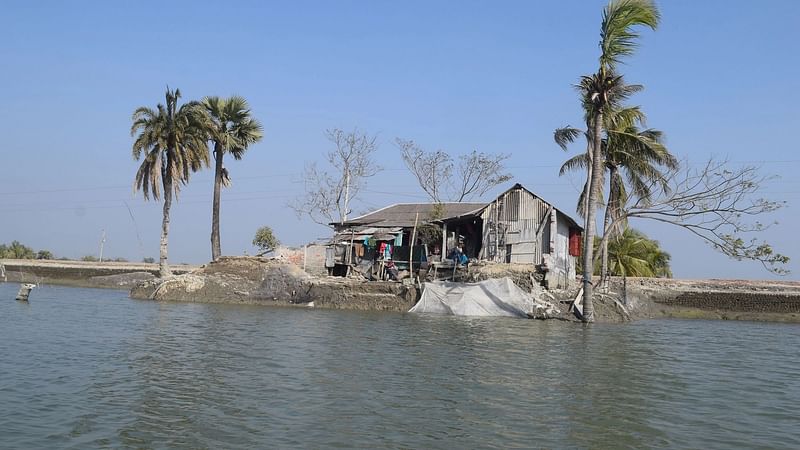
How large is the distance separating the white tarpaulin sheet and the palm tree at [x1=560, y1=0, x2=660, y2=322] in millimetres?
2511

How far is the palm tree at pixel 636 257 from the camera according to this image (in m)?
39.2

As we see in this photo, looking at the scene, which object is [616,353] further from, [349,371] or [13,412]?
[13,412]

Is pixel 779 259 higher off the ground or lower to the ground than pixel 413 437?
higher

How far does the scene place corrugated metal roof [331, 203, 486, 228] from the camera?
3488 centimetres

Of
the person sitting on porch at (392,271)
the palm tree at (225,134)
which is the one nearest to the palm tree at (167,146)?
the palm tree at (225,134)

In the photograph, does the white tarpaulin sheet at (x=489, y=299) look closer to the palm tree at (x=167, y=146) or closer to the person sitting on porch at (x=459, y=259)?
the person sitting on porch at (x=459, y=259)

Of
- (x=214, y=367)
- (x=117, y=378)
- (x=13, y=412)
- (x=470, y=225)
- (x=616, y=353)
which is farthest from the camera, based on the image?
(x=470, y=225)

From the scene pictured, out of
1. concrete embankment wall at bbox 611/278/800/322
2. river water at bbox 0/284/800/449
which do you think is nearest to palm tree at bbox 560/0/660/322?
river water at bbox 0/284/800/449

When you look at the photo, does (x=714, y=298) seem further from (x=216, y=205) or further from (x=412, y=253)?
(x=216, y=205)

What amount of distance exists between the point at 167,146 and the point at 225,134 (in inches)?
130

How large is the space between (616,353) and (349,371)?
7773 mm

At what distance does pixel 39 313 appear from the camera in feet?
74.8

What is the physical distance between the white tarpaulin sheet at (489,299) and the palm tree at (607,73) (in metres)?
2.51

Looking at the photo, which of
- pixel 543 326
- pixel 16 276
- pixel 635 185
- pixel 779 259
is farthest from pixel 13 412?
pixel 16 276
